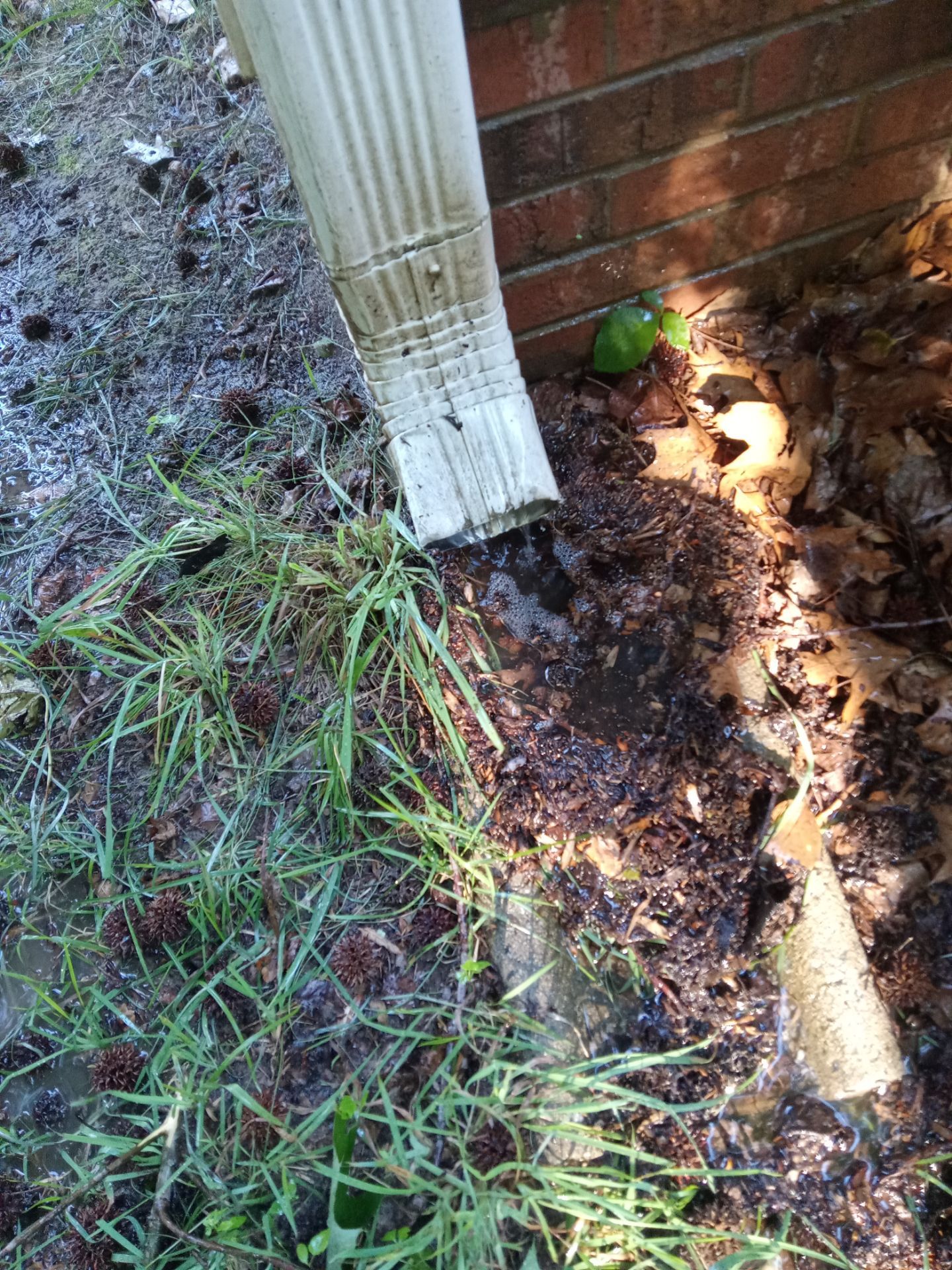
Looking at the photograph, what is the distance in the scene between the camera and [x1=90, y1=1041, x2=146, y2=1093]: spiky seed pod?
1321 millimetres

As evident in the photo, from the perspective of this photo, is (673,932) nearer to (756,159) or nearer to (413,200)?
(413,200)

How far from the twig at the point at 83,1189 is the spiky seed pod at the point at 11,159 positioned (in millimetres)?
2916

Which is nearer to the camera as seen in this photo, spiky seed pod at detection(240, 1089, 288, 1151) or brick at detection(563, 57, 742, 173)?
spiky seed pod at detection(240, 1089, 288, 1151)

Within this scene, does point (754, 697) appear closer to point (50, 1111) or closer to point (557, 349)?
point (557, 349)

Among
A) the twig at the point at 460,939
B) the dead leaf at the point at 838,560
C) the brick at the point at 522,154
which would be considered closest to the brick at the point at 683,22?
the brick at the point at 522,154

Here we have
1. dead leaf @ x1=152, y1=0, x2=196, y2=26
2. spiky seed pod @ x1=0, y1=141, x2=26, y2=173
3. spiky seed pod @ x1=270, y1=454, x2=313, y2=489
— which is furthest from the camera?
dead leaf @ x1=152, y1=0, x2=196, y2=26

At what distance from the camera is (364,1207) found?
3.76 feet

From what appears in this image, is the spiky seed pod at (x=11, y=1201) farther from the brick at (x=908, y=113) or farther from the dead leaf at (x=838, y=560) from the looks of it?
the brick at (x=908, y=113)

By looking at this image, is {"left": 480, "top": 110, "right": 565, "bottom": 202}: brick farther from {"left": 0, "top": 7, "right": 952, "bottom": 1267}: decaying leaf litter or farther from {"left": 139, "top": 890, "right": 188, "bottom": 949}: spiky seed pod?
{"left": 139, "top": 890, "right": 188, "bottom": 949}: spiky seed pod

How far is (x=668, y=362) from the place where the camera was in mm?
1752

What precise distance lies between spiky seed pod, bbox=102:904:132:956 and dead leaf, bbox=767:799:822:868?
1.13m

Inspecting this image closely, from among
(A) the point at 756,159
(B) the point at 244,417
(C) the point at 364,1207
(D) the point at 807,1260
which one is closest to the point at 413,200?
(A) the point at 756,159

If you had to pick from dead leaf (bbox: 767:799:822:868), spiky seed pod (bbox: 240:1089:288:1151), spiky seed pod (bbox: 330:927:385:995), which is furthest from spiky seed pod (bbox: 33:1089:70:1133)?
dead leaf (bbox: 767:799:822:868)

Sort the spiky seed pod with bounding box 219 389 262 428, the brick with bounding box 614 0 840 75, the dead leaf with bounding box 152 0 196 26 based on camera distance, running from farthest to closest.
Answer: the dead leaf with bounding box 152 0 196 26 < the spiky seed pod with bounding box 219 389 262 428 < the brick with bounding box 614 0 840 75
